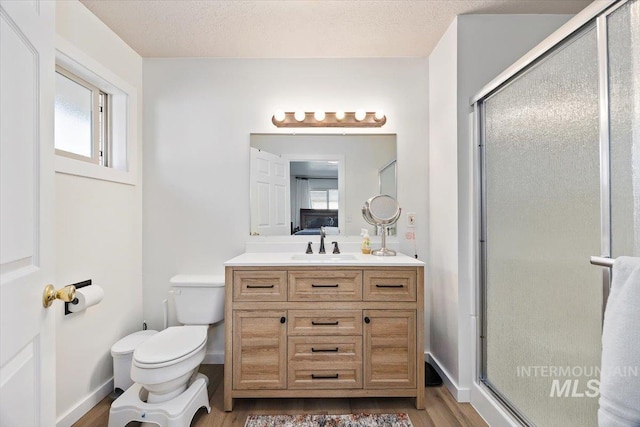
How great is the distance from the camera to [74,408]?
69.4 inches

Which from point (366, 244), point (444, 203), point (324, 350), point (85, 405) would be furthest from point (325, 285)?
point (85, 405)

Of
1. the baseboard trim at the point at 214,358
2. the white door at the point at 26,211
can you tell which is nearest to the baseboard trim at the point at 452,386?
the baseboard trim at the point at 214,358

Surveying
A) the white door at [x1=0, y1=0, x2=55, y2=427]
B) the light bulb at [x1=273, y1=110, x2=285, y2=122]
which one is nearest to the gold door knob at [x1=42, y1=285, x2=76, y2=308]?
the white door at [x1=0, y1=0, x2=55, y2=427]

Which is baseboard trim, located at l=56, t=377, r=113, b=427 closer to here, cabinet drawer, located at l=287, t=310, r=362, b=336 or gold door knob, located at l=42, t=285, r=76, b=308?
cabinet drawer, located at l=287, t=310, r=362, b=336

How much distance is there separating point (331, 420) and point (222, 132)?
209cm

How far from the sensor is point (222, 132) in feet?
8.09

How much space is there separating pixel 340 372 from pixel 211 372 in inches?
41.7

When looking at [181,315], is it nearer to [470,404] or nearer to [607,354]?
[470,404]

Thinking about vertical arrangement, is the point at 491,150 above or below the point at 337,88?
below

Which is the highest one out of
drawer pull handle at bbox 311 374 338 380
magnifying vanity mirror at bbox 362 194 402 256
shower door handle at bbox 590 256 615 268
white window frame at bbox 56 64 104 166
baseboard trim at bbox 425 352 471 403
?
white window frame at bbox 56 64 104 166

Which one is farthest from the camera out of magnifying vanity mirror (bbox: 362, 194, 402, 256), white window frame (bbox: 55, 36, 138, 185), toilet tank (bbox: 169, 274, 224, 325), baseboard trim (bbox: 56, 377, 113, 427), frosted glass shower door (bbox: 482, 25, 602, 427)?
magnifying vanity mirror (bbox: 362, 194, 402, 256)

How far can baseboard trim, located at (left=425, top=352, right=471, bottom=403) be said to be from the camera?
1952 millimetres

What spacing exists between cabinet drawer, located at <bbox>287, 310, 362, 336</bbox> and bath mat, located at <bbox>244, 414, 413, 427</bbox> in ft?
1.51

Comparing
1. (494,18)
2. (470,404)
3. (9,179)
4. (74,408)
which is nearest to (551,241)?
(470,404)
